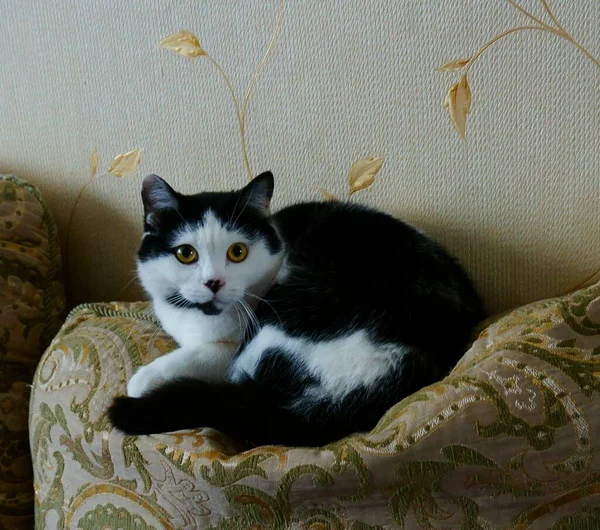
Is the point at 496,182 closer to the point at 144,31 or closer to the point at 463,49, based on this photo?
the point at 463,49

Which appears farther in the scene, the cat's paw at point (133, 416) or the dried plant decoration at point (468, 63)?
the dried plant decoration at point (468, 63)

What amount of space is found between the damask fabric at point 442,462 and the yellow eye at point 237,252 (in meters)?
0.24

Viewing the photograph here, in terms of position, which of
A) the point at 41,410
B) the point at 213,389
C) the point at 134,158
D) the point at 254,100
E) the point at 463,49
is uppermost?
the point at 463,49

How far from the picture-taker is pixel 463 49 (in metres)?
0.92

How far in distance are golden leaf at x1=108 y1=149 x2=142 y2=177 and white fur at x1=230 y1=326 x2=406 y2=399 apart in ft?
1.82

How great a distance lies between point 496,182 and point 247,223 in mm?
405

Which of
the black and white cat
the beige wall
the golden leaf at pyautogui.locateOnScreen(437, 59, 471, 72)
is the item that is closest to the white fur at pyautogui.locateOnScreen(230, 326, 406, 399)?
the black and white cat

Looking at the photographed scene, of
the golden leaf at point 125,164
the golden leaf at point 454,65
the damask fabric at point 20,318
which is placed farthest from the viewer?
the golden leaf at point 125,164

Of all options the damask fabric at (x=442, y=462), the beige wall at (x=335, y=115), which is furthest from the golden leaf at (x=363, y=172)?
the damask fabric at (x=442, y=462)

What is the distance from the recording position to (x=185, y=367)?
32.9 inches

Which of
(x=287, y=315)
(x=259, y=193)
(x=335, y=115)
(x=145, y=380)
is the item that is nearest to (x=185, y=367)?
(x=145, y=380)

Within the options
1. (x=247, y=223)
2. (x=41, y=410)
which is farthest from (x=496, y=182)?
(x=41, y=410)

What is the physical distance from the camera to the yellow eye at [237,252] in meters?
0.87

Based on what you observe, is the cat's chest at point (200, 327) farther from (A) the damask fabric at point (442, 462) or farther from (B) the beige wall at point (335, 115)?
(B) the beige wall at point (335, 115)
